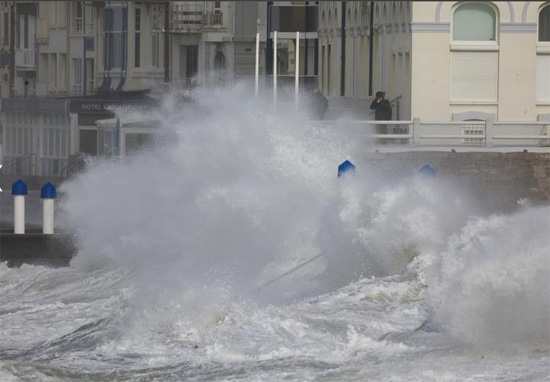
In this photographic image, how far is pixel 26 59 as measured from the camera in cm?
5441

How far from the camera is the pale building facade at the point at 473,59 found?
108ft

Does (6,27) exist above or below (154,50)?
above

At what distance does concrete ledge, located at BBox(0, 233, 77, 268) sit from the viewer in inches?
892

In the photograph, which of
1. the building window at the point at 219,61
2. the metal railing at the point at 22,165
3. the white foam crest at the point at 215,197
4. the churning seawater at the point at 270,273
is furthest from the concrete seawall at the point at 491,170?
the building window at the point at 219,61

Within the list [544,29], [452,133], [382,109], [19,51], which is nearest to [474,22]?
[544,29]

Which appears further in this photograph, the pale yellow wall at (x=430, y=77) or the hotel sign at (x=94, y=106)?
the hotel sign at (x=94, y=106)

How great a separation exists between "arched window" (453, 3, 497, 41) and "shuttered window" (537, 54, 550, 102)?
113 centimetres

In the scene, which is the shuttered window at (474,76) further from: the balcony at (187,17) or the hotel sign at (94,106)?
the balcony at (187,17)

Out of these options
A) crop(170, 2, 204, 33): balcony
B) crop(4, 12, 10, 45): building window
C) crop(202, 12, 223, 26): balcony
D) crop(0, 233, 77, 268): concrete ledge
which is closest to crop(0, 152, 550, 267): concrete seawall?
crop(0, 233, 77, 268): concrete ledge

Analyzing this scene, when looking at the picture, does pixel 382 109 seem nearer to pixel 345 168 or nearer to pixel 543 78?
pixel 543 78

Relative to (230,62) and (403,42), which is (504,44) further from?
(230,62)

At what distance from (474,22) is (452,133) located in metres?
4.13

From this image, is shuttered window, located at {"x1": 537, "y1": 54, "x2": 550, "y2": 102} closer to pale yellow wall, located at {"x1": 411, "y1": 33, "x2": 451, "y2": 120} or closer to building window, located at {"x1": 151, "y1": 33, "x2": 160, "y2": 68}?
pale yellow wall, located at {"x1": 411, "y1": 33, "x2": 451, "y2": 120}

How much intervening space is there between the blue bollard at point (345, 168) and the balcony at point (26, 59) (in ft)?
111
